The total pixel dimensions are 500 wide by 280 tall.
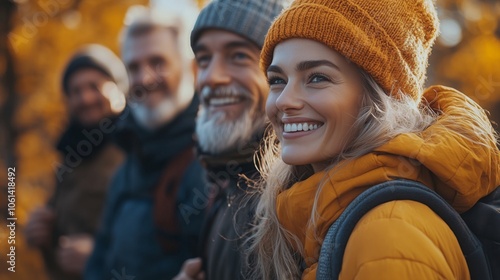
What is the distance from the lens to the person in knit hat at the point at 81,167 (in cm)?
542

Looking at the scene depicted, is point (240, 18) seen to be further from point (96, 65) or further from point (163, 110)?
point (96, 65)

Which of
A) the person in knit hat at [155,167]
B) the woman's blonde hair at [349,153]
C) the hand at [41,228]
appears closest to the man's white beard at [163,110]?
the person in knit hat at [155,167]

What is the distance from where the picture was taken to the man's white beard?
4.59m

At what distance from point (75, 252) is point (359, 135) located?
136 inches

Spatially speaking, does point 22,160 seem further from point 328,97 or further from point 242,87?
point 328,97

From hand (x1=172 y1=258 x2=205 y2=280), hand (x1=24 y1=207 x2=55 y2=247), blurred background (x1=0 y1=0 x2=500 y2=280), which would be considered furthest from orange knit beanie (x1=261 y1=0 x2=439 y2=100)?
blurred background (x1=0 y1=0 x2=500 y2=280)

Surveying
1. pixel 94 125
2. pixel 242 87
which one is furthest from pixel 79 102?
pixel 242 87

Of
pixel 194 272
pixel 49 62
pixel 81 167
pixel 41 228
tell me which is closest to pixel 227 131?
pixel 194 272

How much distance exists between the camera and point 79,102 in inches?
235

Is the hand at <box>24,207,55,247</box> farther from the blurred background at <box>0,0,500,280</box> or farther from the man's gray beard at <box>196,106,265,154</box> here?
the man's gray beard at <box>196,106,265,154</box>

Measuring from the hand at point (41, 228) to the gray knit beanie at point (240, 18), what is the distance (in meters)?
2.71

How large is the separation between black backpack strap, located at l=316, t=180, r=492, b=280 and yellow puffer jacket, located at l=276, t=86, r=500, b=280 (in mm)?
23

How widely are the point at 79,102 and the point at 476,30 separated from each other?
6.19 meters

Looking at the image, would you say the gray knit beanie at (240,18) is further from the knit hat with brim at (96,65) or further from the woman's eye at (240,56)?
the knit hat with brim at (96,65)
